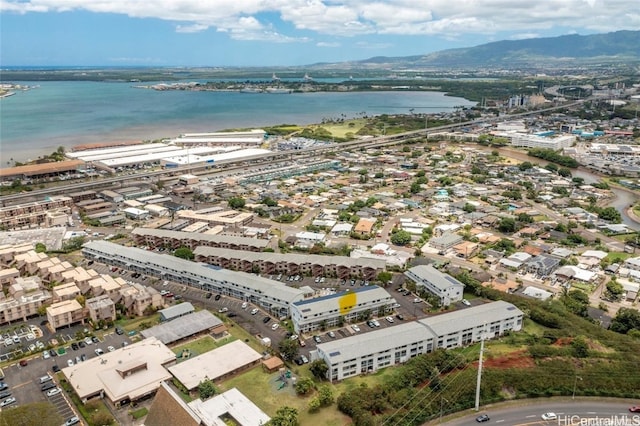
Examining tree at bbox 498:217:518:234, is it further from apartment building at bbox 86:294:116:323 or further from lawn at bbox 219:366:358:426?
apartment building at bbox 86:294:116:323

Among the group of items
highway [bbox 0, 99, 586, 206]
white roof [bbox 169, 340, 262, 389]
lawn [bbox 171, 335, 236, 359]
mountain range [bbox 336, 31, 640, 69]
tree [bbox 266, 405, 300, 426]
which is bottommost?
lawn [bbox 171, 335, 236, 359]

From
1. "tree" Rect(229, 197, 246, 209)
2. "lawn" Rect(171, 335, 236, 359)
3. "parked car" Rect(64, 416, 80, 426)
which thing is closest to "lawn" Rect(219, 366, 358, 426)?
"lawn" Rect(171, 335, 236, 359)

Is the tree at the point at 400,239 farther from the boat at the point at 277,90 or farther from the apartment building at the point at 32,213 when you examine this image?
the boat at the point at 277,90

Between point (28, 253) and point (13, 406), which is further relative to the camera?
point (28, 253)

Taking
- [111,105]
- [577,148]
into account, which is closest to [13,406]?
[577,148]

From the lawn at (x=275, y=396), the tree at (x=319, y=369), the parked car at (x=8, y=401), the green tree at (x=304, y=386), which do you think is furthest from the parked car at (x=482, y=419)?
the parked car at (x=8, y=401)

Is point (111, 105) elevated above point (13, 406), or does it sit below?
above

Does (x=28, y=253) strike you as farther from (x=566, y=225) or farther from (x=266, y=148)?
(x=266, y=148)
